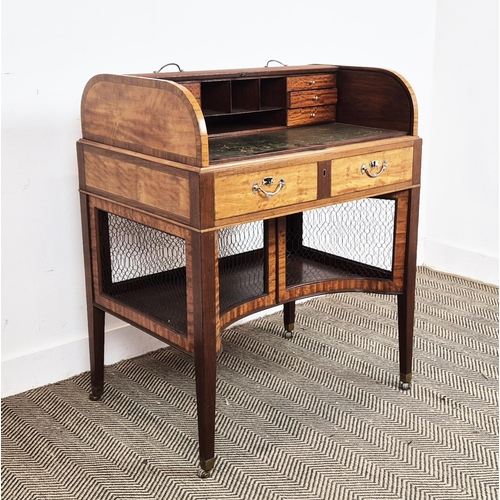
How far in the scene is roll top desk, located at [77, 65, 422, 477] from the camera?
2055 mm

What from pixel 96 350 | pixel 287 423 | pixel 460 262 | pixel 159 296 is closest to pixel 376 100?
pixel 159 296

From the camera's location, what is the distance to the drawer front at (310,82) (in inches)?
104

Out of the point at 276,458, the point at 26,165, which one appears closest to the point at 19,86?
the point at 26,165

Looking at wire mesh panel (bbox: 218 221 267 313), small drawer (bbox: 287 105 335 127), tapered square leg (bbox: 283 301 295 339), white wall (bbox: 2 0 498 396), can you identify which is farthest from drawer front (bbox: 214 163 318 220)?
tapered square leg (bbox: 283 301 295 339)

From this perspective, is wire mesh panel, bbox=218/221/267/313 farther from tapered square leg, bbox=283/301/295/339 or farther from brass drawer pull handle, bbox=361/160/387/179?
brass drawer pull handle, bbox=361/160/387/179

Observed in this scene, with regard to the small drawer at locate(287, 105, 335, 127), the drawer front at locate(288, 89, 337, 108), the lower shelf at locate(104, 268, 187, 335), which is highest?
the drawer front at locate(288, 89, 337, 108)

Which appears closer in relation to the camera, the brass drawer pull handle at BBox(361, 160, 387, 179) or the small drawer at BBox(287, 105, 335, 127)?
the brass drawer pull handle at BBox(361, 160, 387, 179)

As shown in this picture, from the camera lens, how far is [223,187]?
202cm

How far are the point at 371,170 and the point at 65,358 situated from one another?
1317 mm

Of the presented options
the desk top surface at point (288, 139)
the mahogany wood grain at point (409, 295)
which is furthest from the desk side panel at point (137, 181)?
the mahogany wood grain at point (409, 295)

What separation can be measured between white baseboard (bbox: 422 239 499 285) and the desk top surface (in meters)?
1.47

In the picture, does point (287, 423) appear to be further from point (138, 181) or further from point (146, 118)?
point (146, 118)

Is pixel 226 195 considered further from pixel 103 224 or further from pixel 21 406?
pixel 21 406

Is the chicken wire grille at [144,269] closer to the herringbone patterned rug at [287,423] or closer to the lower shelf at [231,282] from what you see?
the lower shelf at [231,282]
